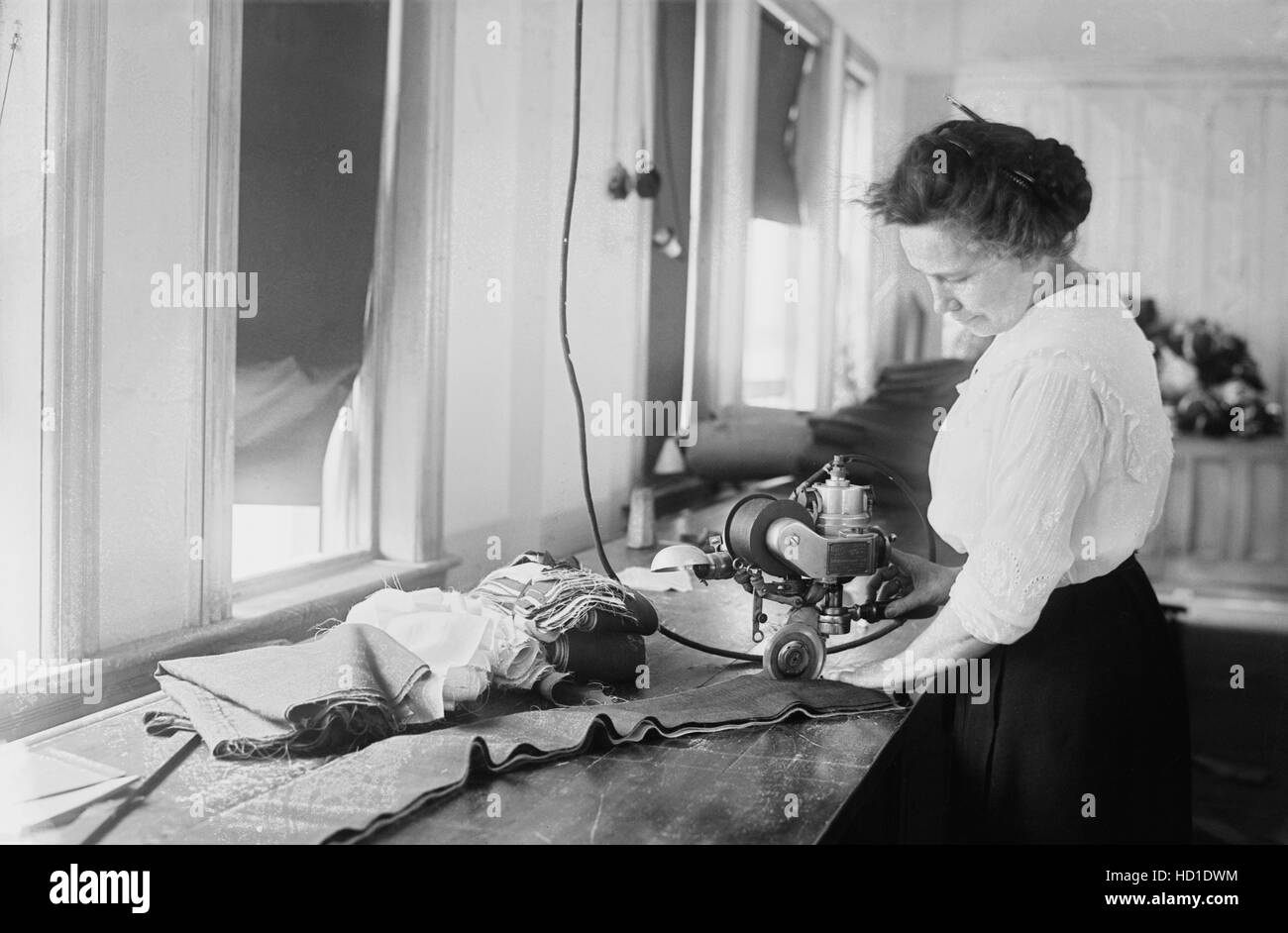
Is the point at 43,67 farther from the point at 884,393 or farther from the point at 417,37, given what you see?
the point at 884,393

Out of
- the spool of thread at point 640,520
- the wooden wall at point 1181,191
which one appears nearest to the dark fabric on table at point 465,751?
the spool of thread at point 640,520

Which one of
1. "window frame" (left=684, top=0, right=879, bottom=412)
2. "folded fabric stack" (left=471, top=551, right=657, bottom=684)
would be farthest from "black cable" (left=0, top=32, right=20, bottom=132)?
"window frame" (left=684, top=0, right=879, bottom=412)

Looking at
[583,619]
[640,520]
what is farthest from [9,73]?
[640,520]

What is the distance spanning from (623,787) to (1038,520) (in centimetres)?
65

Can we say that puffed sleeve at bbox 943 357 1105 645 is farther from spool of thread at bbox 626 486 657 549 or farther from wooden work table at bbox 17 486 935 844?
spool of thread at bbox 626 486 657 549

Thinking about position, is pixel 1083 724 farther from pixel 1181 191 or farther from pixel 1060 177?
pixel 1181 191

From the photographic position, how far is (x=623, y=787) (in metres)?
1.29

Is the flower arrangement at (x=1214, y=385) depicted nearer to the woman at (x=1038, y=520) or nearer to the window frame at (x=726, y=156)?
the window frame at (x=726, y=156)

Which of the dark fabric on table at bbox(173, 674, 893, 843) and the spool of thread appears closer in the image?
the dark fabric on table at bbox(173, 674, 893, 843)

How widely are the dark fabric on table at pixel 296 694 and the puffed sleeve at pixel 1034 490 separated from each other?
76 cm

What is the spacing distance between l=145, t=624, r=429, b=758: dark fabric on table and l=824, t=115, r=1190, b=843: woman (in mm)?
689

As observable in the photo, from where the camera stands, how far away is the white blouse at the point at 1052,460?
1501mm

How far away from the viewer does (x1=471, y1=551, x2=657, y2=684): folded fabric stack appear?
1.65m
